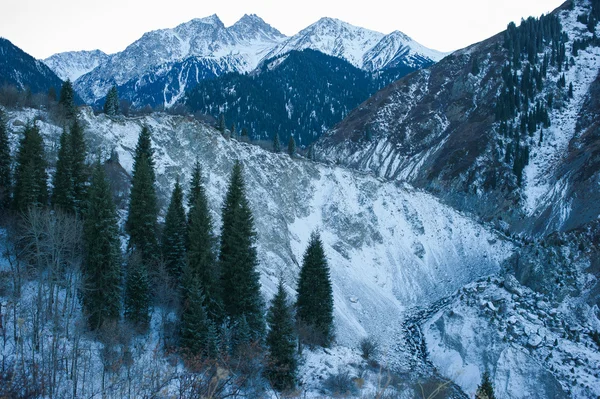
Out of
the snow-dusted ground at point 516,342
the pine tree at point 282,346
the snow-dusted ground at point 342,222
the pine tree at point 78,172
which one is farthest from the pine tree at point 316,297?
the pine tree at point 78,172

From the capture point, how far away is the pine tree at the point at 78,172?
33406mm

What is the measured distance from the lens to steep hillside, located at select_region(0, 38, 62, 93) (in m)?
158

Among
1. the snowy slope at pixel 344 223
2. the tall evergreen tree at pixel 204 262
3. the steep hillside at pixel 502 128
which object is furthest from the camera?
the steep hillside at pixel 502 128

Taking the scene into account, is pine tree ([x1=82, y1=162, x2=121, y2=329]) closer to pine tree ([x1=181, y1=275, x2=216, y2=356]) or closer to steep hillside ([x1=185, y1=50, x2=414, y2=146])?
pine tree ([x1=181, y1=275, x2=216, y2=356])

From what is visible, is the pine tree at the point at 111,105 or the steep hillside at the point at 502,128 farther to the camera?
the steep hillside at the point at 502,128

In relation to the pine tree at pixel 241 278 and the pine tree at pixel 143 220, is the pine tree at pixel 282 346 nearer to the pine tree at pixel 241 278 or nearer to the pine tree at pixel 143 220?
the pine tree at pixel 241 278

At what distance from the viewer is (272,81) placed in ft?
600

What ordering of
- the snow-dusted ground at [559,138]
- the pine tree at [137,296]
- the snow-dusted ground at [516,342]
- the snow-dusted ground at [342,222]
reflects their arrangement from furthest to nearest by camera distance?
1. the snow-dusted ground at [559,138]
2. the snow-dusted ground at [342,222]
3. the snow-dusted ground at [516,342]
4. the pine tree at [137,296]

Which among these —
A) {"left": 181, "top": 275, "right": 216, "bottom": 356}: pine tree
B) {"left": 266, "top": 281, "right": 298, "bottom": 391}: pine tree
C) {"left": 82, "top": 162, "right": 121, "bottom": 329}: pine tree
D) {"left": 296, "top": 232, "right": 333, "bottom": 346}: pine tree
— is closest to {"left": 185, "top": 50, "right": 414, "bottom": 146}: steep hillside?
{"left": 296, "top": 232, "right": 333, "bottom": 346}: pine tree

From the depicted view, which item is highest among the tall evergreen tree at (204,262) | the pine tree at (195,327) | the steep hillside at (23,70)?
the steep hillside at (23,70)

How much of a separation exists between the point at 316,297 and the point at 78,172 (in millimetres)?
24118

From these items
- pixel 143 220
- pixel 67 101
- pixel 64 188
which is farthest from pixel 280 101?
pixel 143 220

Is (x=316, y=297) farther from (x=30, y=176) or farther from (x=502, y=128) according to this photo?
(x=502, y=128)

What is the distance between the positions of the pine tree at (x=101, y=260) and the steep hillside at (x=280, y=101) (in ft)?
401
